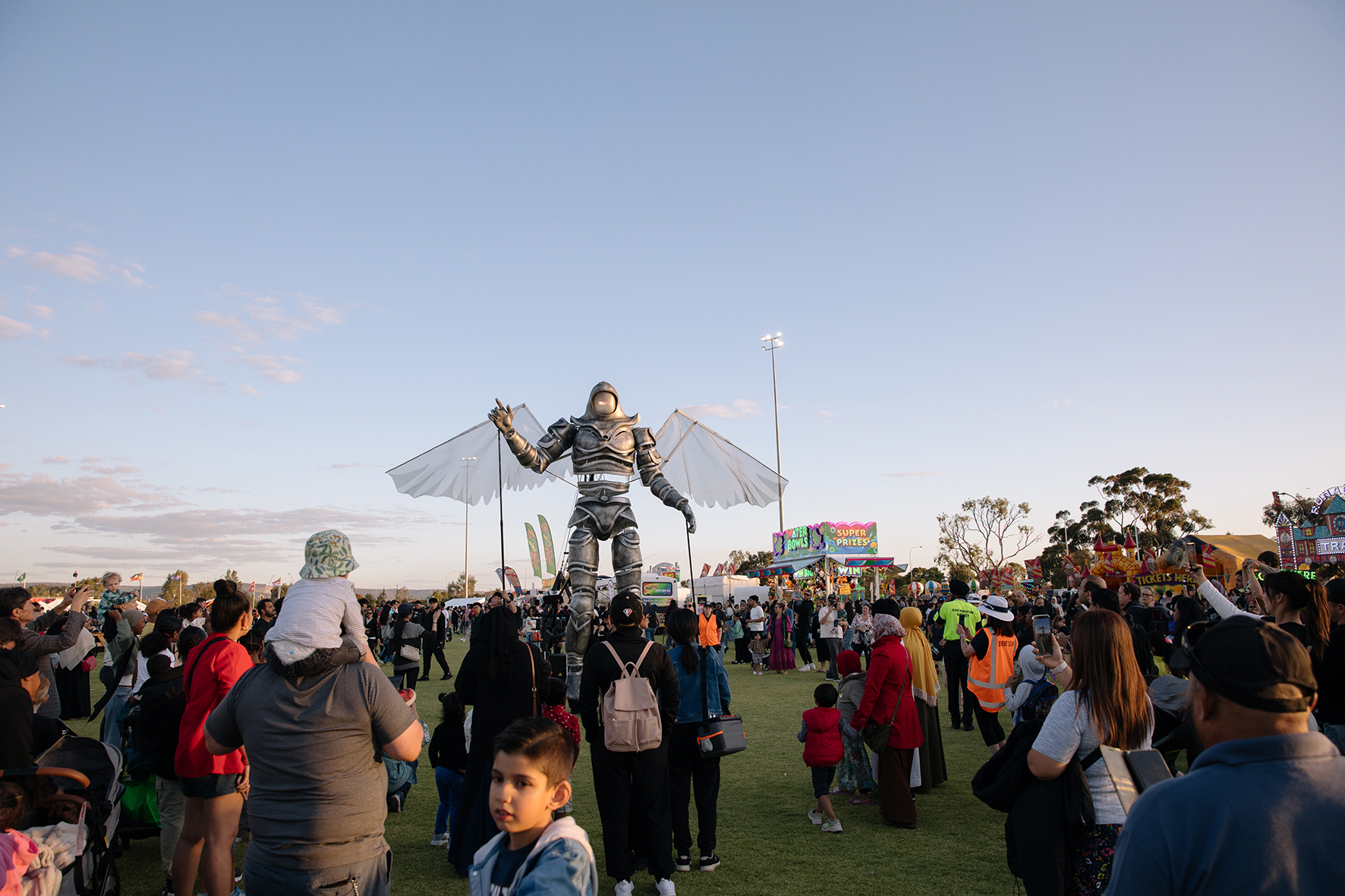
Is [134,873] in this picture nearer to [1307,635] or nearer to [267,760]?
[267,760]

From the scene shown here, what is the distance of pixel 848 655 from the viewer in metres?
6.66

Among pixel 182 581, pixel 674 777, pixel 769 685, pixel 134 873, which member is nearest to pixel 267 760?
pixel 674 777

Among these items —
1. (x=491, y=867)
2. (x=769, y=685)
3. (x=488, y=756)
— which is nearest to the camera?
(x=491, y=867)

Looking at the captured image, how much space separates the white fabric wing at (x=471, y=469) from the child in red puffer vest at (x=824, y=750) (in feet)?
17.3

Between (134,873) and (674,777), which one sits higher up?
(674,777)

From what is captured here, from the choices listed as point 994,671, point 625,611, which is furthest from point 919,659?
point 625,611

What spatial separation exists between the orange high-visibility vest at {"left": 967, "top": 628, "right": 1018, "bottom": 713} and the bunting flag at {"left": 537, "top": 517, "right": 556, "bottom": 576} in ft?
89.5

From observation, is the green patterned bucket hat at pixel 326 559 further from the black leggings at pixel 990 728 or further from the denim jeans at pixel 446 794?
the black leggings at pixel 990 728

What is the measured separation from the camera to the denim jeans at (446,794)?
5688 mm

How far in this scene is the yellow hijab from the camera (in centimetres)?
702

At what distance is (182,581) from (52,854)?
66.2 m

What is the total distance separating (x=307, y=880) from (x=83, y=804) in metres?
1.59

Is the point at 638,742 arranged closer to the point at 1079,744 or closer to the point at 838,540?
the point at 1079,744

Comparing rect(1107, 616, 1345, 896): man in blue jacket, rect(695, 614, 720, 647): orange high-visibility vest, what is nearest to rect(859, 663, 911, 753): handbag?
rect(1107, 616, 1345, 896): man in blue jacket
